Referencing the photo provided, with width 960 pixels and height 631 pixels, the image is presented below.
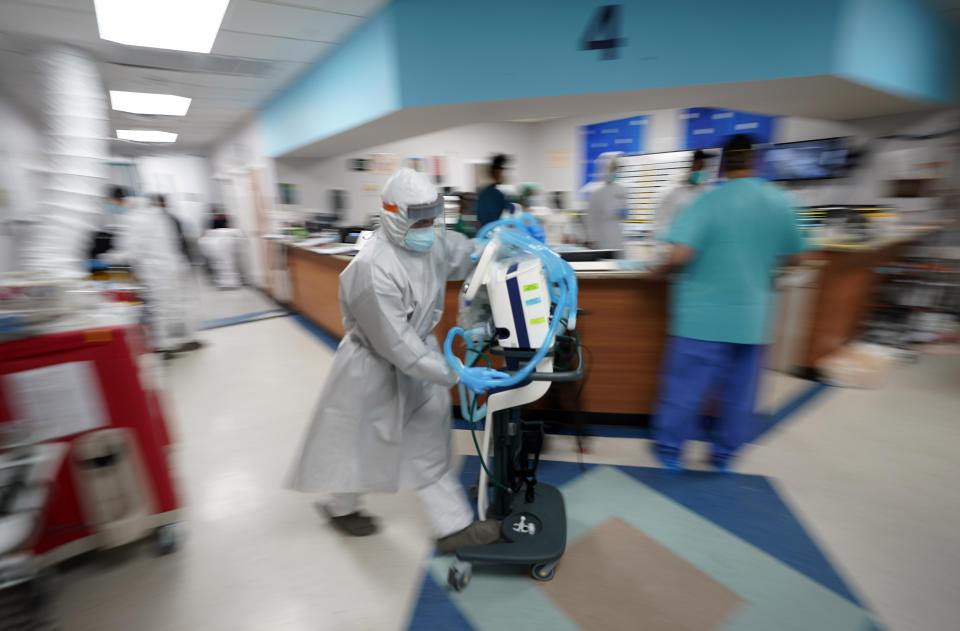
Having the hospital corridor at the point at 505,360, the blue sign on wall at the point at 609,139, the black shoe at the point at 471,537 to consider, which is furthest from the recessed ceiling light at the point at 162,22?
the blue sign on wall at the point at 609,139

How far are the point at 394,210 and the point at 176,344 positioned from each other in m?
3.77

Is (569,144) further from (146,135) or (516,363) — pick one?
(146,135)

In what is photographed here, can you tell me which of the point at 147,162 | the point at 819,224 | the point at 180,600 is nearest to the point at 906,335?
the point at 819,224

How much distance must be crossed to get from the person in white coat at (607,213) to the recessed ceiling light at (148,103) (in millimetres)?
4700

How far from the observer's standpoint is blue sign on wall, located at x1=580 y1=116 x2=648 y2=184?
6312mm

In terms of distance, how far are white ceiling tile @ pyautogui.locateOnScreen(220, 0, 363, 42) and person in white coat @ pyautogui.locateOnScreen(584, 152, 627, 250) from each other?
2.70m

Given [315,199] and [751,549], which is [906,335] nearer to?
[751,549]

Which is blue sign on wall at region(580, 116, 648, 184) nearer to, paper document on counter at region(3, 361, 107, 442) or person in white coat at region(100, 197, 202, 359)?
person in white coat at region(100, 197, 202, 359)

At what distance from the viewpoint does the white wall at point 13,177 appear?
4.48 meters

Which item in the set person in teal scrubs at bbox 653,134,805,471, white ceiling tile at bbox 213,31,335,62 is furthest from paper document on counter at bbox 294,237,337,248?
person in teal scrubs at bbox 653,134,805,471

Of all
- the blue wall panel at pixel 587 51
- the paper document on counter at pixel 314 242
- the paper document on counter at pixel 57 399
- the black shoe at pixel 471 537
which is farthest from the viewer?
the paper document on counter at pixel 314 242

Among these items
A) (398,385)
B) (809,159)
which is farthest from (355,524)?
(809,159)

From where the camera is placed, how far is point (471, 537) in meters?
1.62

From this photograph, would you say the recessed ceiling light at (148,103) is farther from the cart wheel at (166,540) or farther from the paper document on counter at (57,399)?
the cart wheel at (166,540)
